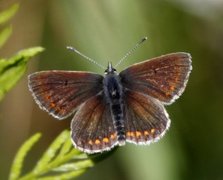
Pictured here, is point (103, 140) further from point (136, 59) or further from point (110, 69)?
point (136, 59)

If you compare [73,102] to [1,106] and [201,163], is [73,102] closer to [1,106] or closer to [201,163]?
[1,106]

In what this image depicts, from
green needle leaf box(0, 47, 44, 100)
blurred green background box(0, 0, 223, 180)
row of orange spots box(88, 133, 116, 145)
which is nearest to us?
green needle leaf box(0, 47, 44, 100)

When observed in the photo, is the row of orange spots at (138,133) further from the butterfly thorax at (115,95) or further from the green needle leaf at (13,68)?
the green needle leaf at (13,68)

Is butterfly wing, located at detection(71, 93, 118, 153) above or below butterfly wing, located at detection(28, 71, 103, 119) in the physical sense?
below

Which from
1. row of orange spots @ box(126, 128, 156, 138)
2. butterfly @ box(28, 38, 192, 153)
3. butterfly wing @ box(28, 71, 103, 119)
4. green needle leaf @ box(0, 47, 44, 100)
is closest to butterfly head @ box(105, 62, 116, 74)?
butterfly @ box(28, 38, 192, 153)

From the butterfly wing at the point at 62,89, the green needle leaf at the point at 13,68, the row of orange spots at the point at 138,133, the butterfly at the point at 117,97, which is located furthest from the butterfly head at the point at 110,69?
the green needle leaf at the point at 13,68

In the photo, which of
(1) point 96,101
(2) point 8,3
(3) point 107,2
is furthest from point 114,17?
(2) point 8,3

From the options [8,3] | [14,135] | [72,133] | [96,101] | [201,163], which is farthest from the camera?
[201,163]

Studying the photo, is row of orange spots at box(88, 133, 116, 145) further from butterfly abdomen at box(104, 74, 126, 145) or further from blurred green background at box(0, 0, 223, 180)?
blurred green background at box(0, 0, 223, 180)
